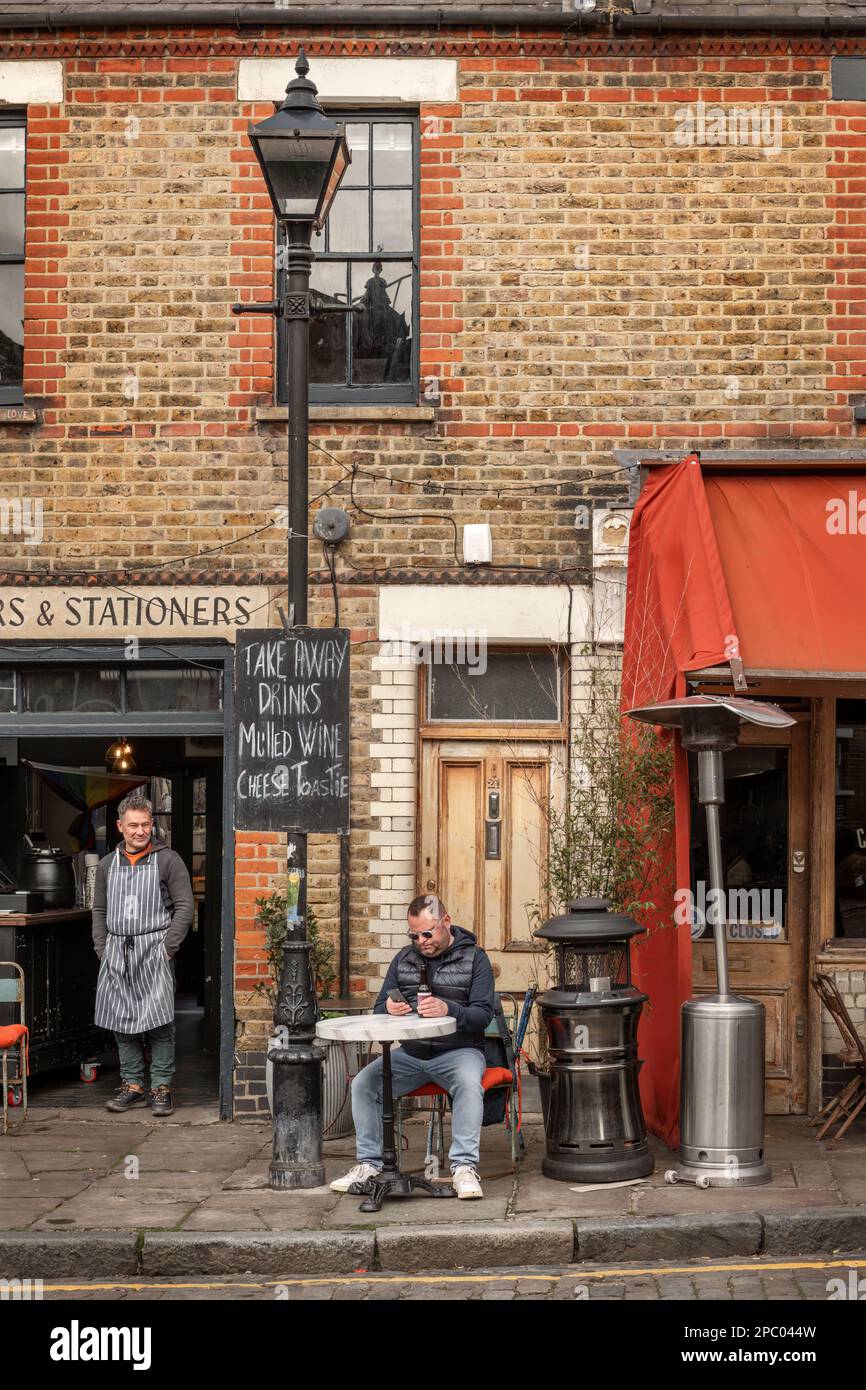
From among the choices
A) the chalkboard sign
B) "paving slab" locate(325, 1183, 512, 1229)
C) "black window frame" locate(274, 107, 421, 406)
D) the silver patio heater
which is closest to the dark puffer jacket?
"paving slab" locate(325, 1183, 512, 1229)

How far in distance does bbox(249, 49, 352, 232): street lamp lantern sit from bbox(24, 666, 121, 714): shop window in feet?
11.8

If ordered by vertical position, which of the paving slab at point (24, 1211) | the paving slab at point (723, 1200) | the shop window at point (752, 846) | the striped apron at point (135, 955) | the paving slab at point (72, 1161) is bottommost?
the paving slab at point (72, 1161)

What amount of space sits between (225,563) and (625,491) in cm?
259

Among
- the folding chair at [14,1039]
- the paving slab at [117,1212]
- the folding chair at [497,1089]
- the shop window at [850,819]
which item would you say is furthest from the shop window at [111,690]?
the shop window at [850,819]

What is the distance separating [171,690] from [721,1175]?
471 cm

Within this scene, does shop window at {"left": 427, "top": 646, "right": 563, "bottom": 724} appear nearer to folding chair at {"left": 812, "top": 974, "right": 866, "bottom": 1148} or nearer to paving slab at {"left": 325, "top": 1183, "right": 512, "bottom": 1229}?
folding chair at {"left": 812, "top": 974, "right": 866, "bottom": 1148}

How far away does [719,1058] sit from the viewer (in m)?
8.66

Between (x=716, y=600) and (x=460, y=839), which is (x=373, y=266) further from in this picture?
(x=460, y=839)

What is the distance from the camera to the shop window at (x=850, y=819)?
10.6 m

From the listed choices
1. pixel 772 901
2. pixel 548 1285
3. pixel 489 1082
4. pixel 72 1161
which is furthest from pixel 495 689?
pixel 548 1285

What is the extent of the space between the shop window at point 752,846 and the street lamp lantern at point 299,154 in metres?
4.30

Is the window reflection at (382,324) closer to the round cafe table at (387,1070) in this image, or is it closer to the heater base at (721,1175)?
the round cafe table at (387,1070)

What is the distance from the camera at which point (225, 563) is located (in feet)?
35.0

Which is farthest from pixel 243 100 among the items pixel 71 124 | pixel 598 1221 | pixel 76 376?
pixel 598 1221
